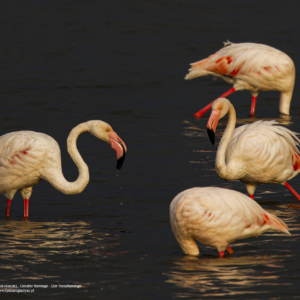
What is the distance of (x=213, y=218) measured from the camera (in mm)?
6277

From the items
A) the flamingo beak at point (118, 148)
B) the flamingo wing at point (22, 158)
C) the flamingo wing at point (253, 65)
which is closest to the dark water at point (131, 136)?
the flamingo wing at point (22, 158)

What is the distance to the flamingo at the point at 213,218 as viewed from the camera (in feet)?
20.6

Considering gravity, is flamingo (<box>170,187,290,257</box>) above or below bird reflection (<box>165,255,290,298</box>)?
above

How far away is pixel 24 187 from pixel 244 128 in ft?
9.37

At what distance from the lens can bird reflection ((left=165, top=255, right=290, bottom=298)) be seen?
572 centimetres

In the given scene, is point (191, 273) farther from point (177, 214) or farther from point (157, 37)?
point (157, 37)

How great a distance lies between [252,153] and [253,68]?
16.0ft

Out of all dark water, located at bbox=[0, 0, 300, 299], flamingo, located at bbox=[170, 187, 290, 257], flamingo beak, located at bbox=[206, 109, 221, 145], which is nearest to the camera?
dark water, located at bbox=[0, 0, 300, 299]

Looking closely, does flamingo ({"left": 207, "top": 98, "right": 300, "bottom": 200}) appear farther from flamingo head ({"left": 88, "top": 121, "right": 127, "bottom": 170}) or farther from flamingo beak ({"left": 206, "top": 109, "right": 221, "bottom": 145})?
flamingo head ({"left": 88, "top": 121, "right": 127, "bottom": 170})

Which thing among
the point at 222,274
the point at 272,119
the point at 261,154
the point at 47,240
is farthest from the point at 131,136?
the point at 222,274

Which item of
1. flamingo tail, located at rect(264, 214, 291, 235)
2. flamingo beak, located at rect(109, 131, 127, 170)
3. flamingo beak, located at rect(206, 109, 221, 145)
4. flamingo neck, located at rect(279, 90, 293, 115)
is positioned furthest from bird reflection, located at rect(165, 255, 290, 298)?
flamingo neck, located at rect(279, 90, 293, 115)

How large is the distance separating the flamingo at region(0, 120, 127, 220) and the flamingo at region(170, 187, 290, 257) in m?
1.86

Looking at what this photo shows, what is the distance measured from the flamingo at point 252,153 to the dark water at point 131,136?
15.1 inches

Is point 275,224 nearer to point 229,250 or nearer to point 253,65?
point 229,250
